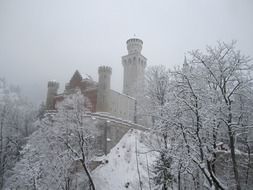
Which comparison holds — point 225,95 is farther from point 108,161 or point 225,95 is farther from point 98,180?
point 108,161

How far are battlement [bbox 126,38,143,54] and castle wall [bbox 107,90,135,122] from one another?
20.5m

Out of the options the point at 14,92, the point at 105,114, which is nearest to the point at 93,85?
the point at 105,114

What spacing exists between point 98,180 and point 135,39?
4194 centimetres

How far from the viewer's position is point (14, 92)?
76.2m

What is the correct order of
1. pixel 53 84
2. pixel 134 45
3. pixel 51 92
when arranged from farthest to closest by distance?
pixel 134 45, pixel 53 84, pixel 51 92

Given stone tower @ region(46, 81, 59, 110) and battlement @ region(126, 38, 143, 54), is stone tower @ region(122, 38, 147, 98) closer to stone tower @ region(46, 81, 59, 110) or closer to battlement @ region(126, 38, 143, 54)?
battlement @ region(126, 38, 143, 54)

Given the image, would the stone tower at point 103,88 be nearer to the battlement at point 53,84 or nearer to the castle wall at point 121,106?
the castle wall at point 121,106

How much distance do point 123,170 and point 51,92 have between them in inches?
799

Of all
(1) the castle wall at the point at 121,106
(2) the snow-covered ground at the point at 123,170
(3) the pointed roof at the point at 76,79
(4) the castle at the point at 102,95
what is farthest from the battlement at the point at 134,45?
(2) the snow-covered ground at the point at 123,170

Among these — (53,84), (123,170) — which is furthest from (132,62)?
(123,170)

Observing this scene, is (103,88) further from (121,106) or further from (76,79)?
(76,79)

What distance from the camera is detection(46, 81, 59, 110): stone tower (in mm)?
40897

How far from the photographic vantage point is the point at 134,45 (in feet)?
200

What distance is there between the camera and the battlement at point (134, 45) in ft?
199
